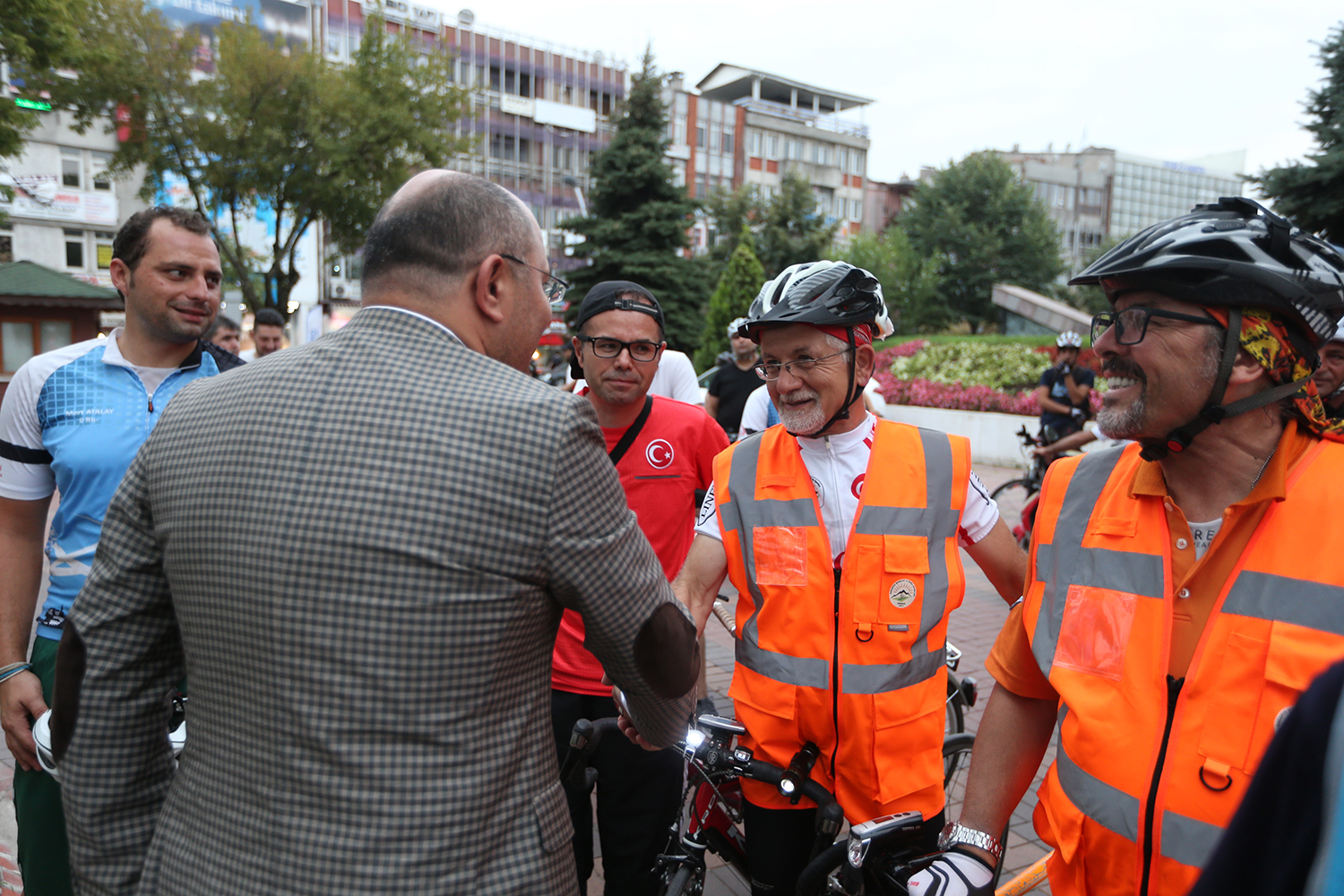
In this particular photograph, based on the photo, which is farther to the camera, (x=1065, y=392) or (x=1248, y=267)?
(x=1065, y=392)

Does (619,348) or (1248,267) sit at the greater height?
(1248,267)

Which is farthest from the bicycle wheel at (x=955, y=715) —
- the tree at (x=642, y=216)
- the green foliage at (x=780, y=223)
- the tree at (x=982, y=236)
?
the tree at (x=982, y=236)

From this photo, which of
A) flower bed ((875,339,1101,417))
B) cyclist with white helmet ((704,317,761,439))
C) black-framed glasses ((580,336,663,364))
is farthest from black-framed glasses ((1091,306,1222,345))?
flower bed ((875,339,1101,417))

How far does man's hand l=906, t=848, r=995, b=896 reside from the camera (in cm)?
171

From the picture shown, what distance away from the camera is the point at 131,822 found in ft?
5.17

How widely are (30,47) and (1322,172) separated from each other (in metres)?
19.5

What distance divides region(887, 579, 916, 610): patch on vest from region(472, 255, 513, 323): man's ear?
1.30m

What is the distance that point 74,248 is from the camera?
36.2 meters

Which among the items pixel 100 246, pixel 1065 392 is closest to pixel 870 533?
pixel 1065 392

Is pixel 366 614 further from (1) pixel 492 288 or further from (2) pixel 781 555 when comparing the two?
(2) pixel 781 555

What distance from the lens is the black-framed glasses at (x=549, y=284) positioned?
5.48ft

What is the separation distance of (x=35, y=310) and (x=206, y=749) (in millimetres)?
26171

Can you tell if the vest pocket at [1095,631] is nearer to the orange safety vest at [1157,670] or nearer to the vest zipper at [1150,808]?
the orange safety vest at [1157,670]

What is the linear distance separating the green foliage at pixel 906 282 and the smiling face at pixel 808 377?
36.8 m
